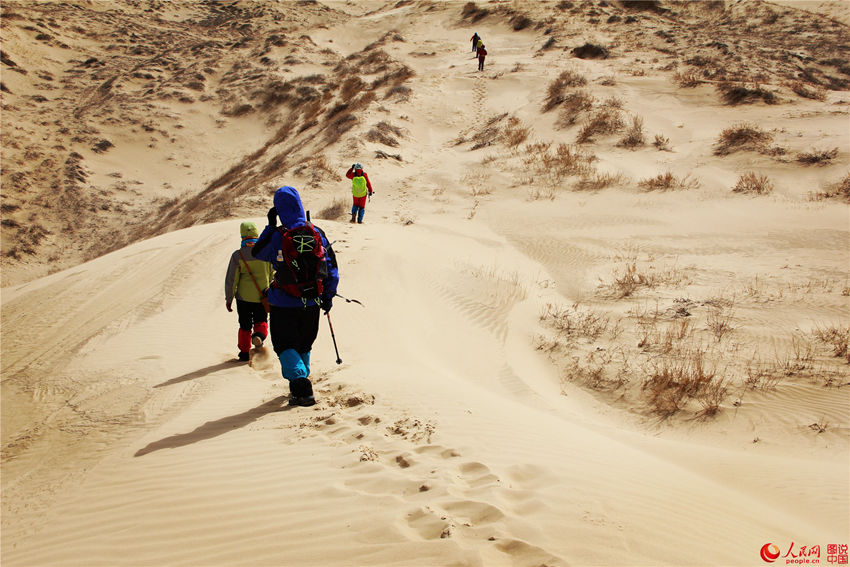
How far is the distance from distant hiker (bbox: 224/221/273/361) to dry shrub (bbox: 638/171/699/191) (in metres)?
11.4

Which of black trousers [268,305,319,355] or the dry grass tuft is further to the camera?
the dry grass tuft

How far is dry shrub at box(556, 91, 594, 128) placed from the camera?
1839 centimetres

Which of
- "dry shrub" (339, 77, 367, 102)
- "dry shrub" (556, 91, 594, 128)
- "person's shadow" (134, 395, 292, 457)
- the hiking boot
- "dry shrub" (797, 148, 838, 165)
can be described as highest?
"dry shrub" (339, 77, 367, 102)

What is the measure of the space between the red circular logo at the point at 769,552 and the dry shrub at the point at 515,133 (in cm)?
1642

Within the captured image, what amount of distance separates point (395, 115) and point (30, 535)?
20.2 m

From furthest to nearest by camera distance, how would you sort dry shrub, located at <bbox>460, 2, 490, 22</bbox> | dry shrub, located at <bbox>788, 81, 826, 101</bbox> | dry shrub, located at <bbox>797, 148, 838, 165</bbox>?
dry shrub, located at <bbox>460, 2, 490, 22</bbox> < dry shrub, located at <bbox>788, 81, 826, 101</bbox> < dry shrub, located at <bbox>797, 148, 838, 165</bbox>

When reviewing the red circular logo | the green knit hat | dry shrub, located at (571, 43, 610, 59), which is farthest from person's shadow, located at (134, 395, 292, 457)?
dry shrub, located at (571, 43, 610, 59)

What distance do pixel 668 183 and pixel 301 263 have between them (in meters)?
12.3

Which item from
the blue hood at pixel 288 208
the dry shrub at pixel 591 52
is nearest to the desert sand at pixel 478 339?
the dry shrub at pixel 591 52

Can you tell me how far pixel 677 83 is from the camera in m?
20.4

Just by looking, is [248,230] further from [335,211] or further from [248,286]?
[335,211]

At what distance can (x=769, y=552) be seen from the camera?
8.13 feet

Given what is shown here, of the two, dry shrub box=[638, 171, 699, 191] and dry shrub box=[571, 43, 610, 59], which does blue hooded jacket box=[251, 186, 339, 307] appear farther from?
dry shrub box=[571, 43, 610, 59]

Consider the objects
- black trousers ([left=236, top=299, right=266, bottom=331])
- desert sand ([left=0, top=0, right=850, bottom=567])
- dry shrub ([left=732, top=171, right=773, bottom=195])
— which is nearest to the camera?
desert sand ([left=0, top=0, right=850, bottom=567])
